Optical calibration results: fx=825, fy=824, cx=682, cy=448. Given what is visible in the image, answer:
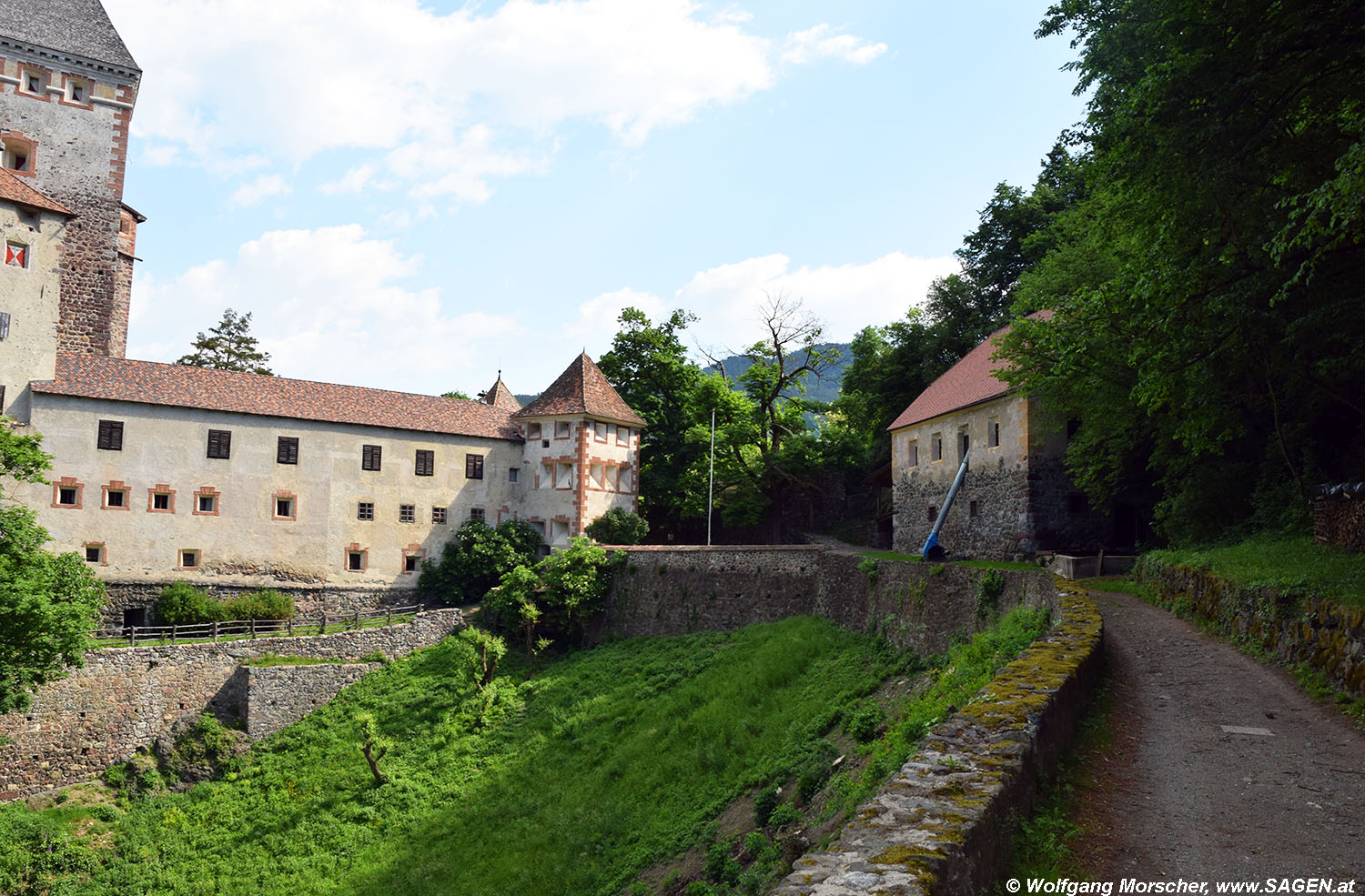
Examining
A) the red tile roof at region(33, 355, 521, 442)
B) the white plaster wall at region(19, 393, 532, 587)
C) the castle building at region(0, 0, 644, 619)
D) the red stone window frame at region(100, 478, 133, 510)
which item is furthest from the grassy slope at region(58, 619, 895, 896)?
the red tile roof at region(33, 355, 521, 442)

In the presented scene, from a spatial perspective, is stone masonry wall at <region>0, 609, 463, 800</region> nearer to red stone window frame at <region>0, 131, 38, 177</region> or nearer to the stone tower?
the stone tower

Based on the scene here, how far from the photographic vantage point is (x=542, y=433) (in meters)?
41.5

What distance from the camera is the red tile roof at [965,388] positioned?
3066 cm

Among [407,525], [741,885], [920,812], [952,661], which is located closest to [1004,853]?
[920,812]

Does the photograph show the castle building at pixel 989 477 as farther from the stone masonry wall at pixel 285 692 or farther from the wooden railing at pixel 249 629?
the stone masonry wall at pixel 285 692

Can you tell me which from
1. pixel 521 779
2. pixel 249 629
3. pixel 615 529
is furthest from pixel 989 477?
pixel 249 629

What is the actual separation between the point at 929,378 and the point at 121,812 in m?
38.2

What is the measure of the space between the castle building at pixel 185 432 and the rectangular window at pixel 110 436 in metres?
0.05

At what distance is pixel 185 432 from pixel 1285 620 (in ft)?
126

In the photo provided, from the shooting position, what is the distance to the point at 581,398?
40812 millimetres

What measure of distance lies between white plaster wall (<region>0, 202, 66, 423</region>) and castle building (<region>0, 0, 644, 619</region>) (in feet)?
0.19

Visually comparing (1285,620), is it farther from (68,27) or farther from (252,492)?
(68,27)

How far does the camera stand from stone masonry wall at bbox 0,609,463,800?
1011 inches

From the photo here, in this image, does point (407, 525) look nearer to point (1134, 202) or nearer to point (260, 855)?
point (260, 855)
